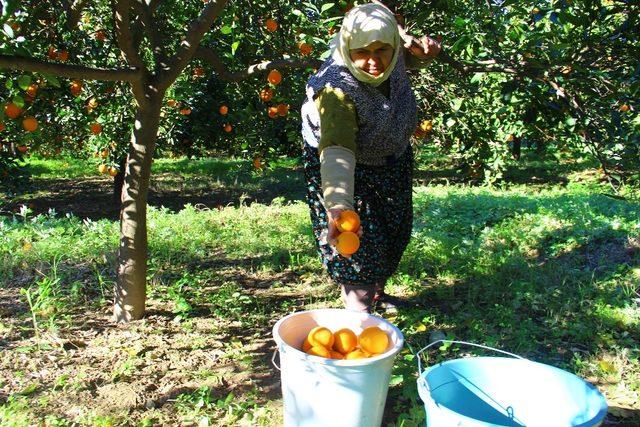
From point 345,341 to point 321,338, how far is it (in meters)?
0.08

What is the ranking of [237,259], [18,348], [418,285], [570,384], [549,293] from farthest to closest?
[237,259]
[418,285]
[549,293]
[18,348]
[570,384]

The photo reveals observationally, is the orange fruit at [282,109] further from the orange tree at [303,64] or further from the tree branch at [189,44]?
the tree branch at [189,44]

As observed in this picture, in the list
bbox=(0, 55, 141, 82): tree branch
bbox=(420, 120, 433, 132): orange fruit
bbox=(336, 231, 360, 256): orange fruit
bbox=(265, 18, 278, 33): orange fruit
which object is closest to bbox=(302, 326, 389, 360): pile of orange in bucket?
bbox=(336, 231, 360, 256): orange fruit

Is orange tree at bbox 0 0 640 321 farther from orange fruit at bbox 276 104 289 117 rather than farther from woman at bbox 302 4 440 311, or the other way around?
woman at bbox 302 4 440 311

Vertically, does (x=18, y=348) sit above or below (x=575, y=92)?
below

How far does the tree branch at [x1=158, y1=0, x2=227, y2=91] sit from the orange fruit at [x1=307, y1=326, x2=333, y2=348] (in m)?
1.48

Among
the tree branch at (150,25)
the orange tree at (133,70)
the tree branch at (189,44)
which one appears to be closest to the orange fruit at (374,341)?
the orange tree at (133,70)

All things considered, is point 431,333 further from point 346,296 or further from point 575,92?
point 575,92

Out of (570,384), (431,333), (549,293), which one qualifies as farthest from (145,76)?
(549,293)

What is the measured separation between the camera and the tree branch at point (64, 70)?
1.94m

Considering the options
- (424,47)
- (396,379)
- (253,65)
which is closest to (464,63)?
(424,47)

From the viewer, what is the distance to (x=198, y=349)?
8.34 ft

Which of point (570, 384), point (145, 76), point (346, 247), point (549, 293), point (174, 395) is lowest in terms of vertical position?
point (174, 395)

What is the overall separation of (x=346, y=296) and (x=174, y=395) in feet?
2.56
